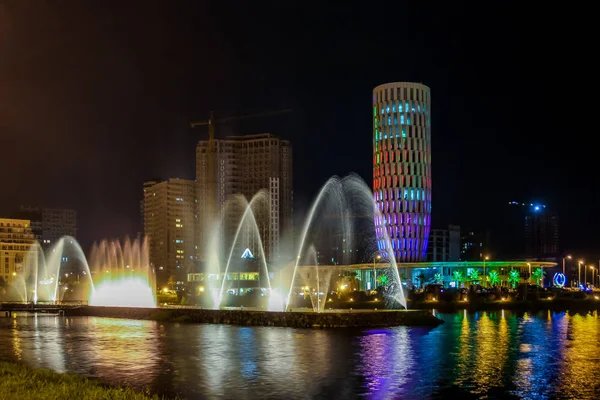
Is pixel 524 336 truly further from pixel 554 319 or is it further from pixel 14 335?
pixel 14 335

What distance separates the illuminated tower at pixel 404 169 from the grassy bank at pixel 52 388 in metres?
138

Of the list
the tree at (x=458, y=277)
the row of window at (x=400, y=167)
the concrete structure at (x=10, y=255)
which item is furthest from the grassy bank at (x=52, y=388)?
the concrete structure at (x=10, y=255)

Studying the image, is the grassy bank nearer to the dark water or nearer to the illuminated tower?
the dark water

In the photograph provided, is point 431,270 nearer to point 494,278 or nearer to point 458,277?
point 458,277

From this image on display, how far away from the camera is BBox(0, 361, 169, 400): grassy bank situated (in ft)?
74.6

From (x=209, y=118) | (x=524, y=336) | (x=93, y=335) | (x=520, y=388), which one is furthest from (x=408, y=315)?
(x=209, y=118)

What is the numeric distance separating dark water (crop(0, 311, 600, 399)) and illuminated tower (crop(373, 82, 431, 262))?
101 metres

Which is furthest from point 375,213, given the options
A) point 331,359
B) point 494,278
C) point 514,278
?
point 331,359

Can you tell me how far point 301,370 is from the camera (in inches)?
1366

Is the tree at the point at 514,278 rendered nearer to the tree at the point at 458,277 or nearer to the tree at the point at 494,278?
the tree at the point at 494,278

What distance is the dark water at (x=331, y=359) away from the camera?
29.4 metres

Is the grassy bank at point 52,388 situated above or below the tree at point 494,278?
above

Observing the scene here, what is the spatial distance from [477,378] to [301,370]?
8591 millimetres

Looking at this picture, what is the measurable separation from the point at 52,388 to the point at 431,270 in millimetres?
136512
